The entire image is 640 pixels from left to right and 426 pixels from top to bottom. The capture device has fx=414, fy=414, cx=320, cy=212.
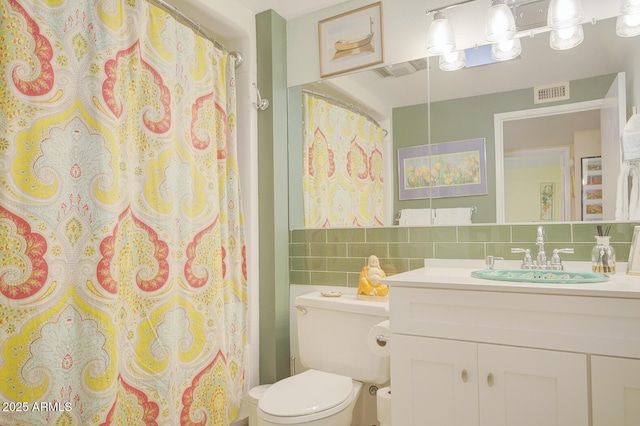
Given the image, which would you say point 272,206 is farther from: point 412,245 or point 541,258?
point 541,258

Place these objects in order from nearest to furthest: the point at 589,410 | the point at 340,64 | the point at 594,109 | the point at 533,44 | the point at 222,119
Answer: the point at 589,410
the point at 594,109
the point at 533,44
the point at 222,119
the point at 340,64

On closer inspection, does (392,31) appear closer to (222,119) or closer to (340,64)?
(340,64)

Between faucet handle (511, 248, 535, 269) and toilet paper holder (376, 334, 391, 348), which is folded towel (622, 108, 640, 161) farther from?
toilet paper holder (376, 334, 391, 348)

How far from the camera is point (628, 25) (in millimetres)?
1690

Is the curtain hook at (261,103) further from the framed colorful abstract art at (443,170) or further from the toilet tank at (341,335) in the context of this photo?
the toilet tank at (341,335)

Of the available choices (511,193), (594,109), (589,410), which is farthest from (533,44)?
(589,410)

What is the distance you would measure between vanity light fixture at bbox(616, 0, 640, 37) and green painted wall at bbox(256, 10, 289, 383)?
1.64m

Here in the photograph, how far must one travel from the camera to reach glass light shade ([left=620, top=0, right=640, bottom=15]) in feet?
5.36

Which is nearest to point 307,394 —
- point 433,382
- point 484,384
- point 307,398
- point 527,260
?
point 307,398

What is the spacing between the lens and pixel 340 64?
92.2 inches

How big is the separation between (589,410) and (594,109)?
47.0 inches

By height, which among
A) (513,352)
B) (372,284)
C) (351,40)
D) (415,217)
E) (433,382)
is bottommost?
(433,382)

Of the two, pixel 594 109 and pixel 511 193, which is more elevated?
pixel 594 109

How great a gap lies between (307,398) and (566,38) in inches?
74.4
